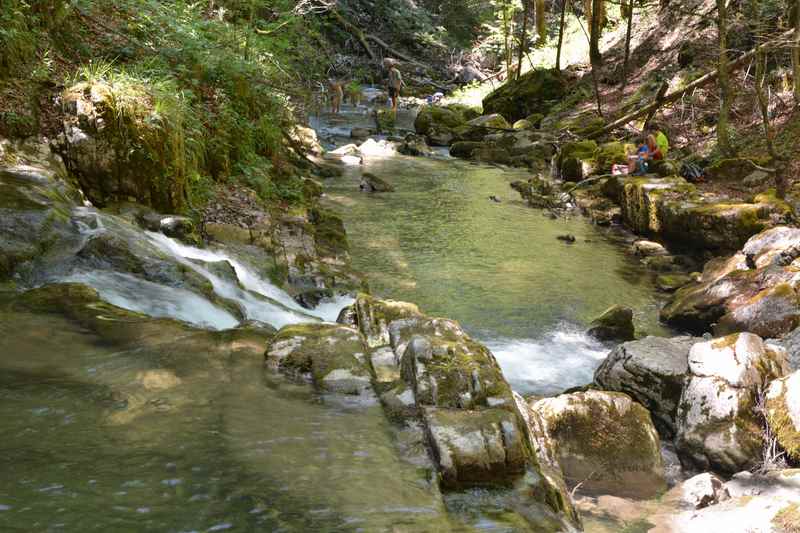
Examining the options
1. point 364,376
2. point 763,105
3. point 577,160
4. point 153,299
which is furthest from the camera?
point 577,160

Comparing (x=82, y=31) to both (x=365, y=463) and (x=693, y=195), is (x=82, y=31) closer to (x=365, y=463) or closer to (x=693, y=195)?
(x=365, y=463)

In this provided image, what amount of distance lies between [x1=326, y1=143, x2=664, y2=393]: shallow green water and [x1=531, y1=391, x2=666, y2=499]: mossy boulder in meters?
1.39

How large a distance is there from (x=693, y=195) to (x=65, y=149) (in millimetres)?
11122

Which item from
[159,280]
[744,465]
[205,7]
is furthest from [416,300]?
[205,7]

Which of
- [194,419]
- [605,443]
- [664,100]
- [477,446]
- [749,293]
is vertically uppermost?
[664,100]

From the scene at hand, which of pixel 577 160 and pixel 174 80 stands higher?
pixel 174 80

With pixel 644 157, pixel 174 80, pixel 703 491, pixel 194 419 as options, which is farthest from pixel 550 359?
pixel 644 157

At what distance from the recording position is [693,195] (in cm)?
1255

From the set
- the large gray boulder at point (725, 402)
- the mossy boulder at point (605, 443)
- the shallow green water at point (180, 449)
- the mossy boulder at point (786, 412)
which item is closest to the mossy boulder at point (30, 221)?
the shallow green water at point (180, 449)

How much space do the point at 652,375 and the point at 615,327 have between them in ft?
6.92

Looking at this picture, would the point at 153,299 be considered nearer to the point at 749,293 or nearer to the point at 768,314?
the point at 768,314

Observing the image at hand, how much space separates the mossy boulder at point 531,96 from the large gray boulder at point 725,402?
23789mm

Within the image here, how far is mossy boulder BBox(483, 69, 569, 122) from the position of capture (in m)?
28.9

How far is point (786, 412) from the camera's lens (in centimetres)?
555
